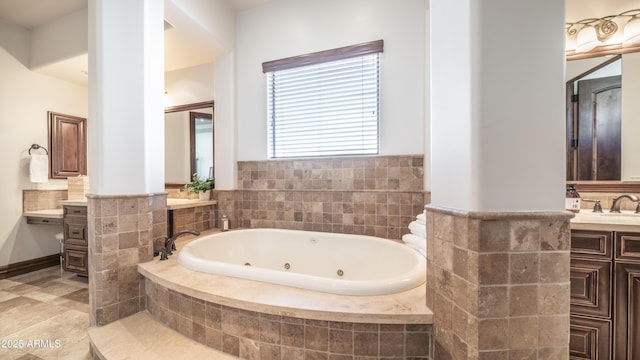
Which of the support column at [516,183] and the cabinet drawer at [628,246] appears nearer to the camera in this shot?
the support column at [516,183]

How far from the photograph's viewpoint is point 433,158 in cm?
108

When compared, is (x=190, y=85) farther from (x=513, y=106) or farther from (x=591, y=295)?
(x=591, y=295)

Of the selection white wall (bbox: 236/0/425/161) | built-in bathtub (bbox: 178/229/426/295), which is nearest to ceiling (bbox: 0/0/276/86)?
white wall (bbox: 236/0/425/161)

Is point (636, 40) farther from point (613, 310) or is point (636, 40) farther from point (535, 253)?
point (535, 253)

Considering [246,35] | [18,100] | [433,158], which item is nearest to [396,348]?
[433,158]

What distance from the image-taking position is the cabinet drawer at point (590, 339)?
4.01 ft

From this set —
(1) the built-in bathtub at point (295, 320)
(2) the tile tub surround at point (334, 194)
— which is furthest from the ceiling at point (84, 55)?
(1) the built-in bathtub at point (295, 320)

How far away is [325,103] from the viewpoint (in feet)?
8.11

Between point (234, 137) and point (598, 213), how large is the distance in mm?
3108

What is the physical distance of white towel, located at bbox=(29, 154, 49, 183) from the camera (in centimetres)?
290

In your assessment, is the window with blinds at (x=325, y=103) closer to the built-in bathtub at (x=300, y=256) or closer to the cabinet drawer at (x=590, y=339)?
the built-in bathtub at (x=300, y=256)

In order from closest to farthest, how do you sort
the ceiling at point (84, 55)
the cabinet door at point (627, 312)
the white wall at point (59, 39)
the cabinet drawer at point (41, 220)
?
the cabinet door at point (627, 312)
the ceiling at point (84, 55)
the white wall at point (59, 39)
the cabinet drawer at point (41, 220)

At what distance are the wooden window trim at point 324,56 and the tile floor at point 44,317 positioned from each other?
9.09 feet

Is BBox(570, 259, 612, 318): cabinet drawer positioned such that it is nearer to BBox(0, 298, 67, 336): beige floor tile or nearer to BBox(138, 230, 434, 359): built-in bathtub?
BBox(138, 230, 434, 359): built-in bathtub
